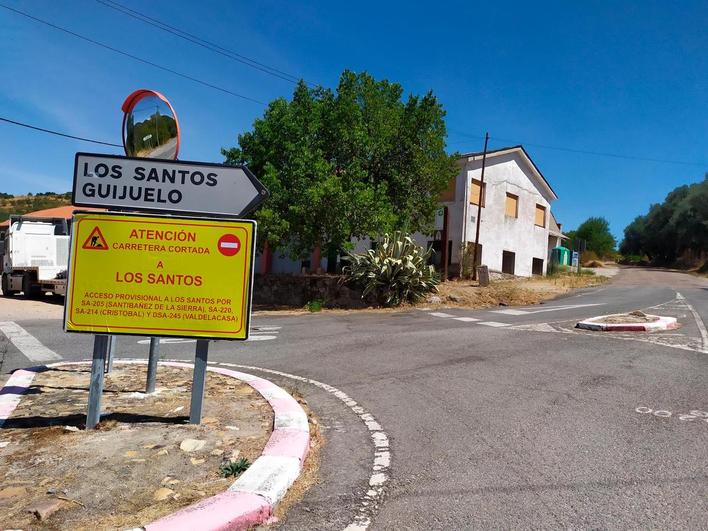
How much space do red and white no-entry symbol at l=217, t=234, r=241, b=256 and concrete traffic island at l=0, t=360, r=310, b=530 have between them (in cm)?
142

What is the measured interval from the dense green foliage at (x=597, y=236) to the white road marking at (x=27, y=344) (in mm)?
65520

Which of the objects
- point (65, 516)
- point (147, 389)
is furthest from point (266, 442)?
point (147, 389)

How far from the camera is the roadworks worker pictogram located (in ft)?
14.4

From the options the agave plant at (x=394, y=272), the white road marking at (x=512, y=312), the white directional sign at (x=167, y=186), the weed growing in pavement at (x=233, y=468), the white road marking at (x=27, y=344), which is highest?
the white directional sign at (x=167, y=186)

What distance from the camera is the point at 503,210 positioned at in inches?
1140

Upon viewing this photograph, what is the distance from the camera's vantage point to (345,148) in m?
19.3

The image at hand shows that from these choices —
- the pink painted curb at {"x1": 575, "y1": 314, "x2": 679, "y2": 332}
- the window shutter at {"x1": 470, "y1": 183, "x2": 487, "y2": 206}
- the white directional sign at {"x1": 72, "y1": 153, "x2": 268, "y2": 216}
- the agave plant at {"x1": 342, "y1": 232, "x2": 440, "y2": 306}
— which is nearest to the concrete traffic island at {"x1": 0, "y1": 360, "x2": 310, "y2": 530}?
the white directional sign at {"x1": 72, "y1": 153, "x2": 268, "y2": 216}

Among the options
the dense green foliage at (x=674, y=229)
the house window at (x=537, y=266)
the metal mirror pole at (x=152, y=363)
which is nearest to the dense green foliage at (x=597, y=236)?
the dense green foliage at (x=674, y=229)

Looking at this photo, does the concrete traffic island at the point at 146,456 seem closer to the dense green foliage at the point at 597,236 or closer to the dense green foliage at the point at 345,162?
the dense green foliage at the point at 345,162

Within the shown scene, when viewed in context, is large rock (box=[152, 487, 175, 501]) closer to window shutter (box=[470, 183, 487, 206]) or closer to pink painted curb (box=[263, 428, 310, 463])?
pink painted curb (box=[263, 428, 310, 463])

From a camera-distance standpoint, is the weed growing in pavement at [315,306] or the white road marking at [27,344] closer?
the white road marking at [27,344]

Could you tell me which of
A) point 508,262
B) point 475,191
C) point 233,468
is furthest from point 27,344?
point 508,262

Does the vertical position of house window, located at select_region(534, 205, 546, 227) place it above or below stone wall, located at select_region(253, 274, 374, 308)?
above

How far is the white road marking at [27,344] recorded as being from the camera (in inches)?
306
